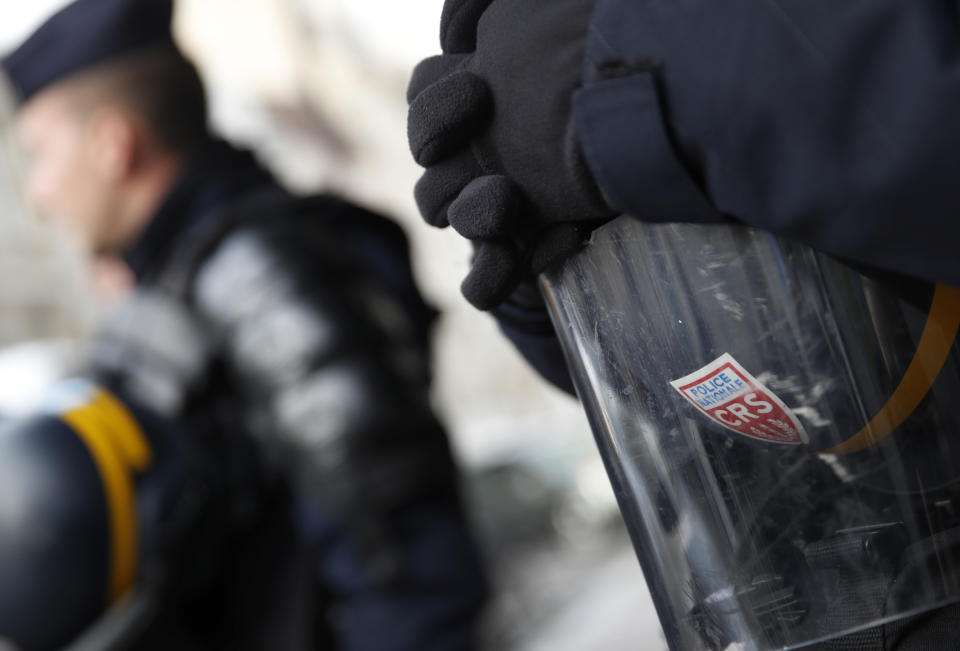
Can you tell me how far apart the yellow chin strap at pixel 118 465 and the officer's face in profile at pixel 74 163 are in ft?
1.34

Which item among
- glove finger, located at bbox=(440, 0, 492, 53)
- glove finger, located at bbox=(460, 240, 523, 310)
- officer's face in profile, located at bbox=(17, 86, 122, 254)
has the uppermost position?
Answer: officer's face in profile, located at bbox=(17, 86, 122, 254)

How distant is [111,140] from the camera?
6.42 ft

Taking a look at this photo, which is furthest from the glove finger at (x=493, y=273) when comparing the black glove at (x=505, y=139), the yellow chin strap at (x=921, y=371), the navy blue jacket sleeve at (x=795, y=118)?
the yellow chin strap at (x=921, y=371)

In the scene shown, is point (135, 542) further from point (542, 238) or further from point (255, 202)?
point (542, 238)

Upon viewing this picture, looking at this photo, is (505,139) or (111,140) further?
(111,140)

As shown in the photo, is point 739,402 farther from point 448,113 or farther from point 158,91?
point 158,91

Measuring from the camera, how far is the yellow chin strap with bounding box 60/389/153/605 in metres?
1.72

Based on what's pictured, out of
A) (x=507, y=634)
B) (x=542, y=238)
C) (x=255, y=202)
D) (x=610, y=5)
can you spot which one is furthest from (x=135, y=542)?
(x=507, y=634)

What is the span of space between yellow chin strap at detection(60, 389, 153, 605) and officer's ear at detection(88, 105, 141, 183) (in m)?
0.47

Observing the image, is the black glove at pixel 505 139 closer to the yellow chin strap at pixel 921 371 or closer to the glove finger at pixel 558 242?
the glove finger at pixel 558 242

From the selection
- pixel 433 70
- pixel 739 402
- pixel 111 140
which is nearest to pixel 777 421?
pixel 739 402

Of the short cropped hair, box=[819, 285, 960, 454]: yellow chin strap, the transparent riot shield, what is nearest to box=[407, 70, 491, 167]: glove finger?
the transparent riot shield

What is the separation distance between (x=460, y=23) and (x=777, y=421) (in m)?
0.32

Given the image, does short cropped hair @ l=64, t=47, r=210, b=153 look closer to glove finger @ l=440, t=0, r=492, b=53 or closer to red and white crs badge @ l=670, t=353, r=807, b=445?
glove finger @ l=440, t=0, r=492, b=53
